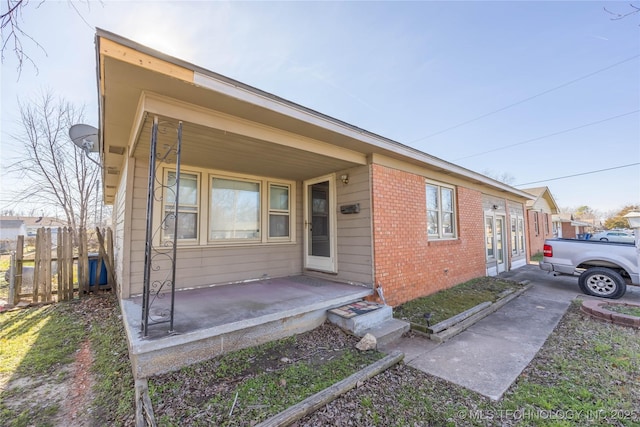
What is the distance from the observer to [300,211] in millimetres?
6121

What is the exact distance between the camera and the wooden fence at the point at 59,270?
5480 millimetres

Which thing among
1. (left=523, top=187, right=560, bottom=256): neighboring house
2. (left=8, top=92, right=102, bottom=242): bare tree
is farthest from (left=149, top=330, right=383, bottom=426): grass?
(left=8, top=92, right=102, bottom=242): bare tree

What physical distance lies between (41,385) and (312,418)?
2.85m

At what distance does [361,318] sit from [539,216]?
57.4 ft

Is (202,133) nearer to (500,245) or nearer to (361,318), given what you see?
(361,318)

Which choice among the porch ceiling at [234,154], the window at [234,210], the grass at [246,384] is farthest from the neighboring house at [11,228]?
the grass at [246,384]

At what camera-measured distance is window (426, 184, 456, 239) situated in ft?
21.2

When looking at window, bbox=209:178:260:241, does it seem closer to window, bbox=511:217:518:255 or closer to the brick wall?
the brick wall

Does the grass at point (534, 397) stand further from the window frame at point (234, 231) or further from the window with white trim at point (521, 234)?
the window with white trim at point (521, 234)

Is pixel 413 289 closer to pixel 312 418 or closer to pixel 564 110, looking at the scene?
pixel 312 418

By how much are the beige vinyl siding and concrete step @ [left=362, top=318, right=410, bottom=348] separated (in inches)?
104

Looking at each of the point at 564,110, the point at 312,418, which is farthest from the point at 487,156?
the point at 312,418

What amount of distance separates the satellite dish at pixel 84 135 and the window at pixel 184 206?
2258 mm

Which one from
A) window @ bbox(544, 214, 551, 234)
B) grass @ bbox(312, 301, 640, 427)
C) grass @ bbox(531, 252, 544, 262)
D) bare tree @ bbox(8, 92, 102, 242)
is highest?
bare tree @ bbox(8, 92, 102, 242)
